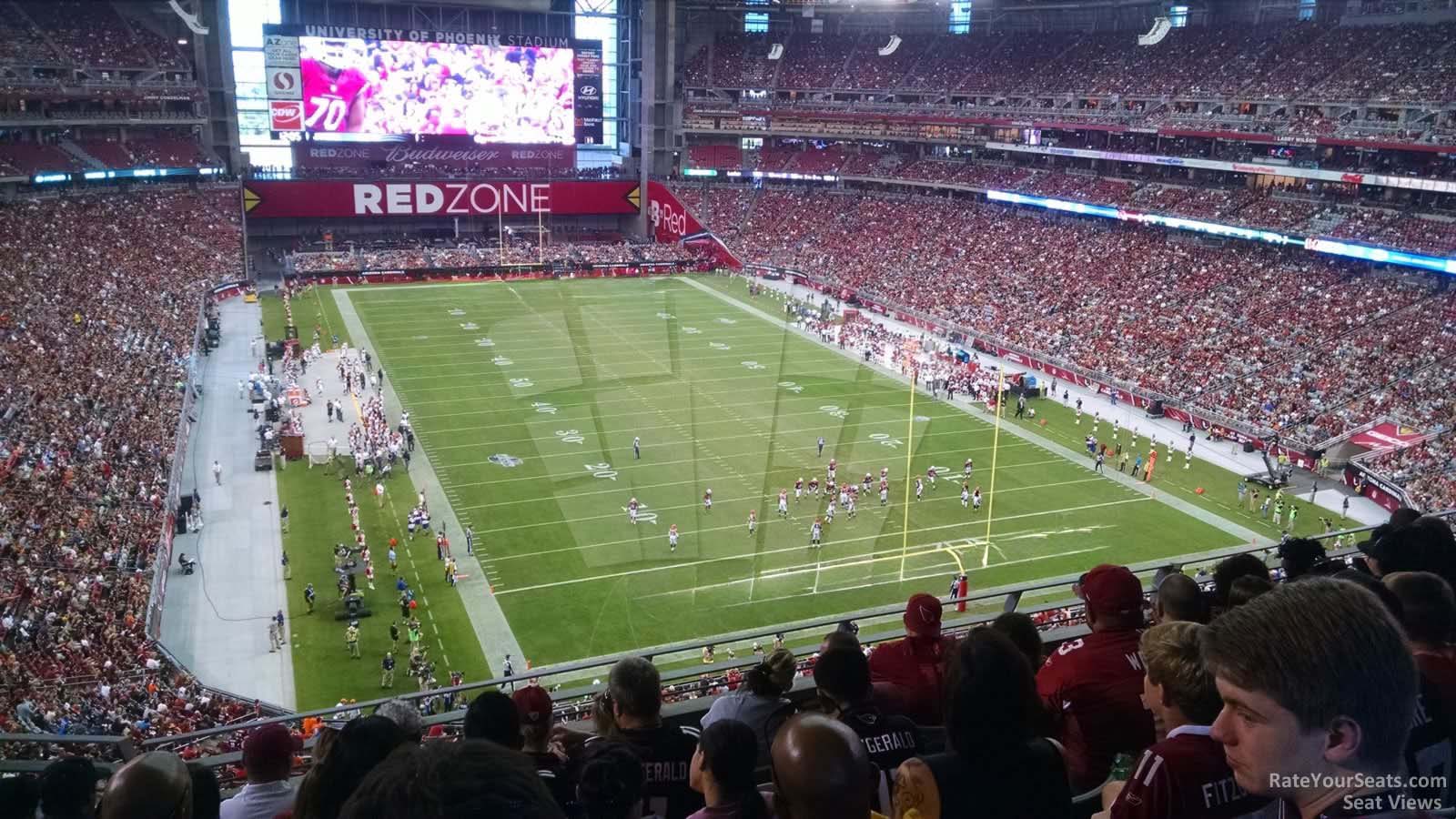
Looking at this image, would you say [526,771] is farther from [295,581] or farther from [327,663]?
[295,581]

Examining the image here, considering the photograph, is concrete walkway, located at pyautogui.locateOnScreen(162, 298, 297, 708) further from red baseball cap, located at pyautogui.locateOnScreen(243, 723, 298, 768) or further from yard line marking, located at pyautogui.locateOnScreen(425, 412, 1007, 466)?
red baseball cap, located at pyautogui.locateOnScreen(243, 723, 298, 768)

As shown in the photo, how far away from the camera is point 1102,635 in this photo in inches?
207

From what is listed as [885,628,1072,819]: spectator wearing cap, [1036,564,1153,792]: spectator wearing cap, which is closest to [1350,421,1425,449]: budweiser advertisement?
[1036,564,1153,792]: spectator wearing cap

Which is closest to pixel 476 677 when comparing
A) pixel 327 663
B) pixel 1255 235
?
pixel 327 663

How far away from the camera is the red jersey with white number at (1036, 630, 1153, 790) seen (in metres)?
4.93

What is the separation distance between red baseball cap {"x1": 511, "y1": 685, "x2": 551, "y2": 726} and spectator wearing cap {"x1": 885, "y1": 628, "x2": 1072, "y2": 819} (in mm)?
2038

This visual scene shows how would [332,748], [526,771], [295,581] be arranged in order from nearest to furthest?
[526,771] → [332,748] → [295,581]

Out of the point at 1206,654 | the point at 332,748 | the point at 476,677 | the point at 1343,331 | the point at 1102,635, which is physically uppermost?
the point at 1206,654


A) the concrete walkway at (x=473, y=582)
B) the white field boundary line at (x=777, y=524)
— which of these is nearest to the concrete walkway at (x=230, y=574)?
the concrete walkway at (x=473, y=582)

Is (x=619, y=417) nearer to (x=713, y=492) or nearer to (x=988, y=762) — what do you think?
(x=713, y=492)

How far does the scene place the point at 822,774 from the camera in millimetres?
2941

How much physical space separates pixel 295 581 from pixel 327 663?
4.10m

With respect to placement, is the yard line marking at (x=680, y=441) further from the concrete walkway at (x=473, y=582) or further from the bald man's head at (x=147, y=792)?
the bald man's head at (x=147, y=792)

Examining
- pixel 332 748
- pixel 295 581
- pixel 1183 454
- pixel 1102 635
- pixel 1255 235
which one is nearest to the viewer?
pixel 332 748
